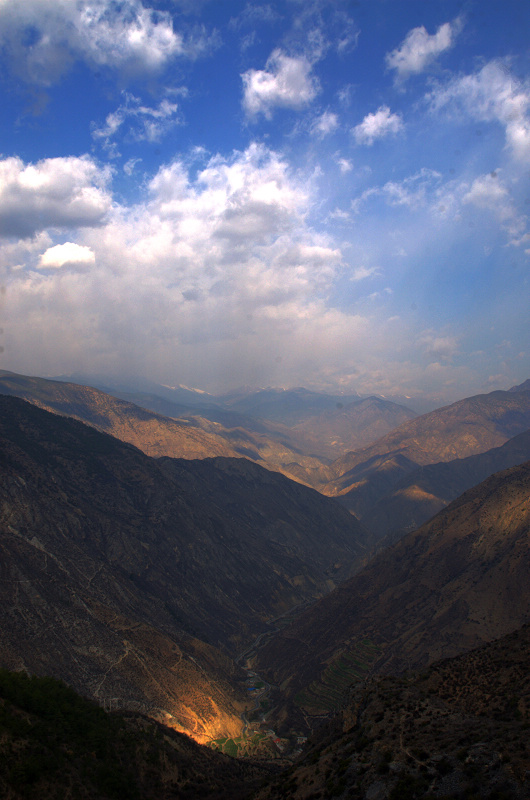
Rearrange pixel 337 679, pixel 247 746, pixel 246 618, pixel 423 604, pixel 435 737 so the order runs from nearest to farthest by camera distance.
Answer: pixel 435 737 < pixel 247 746 < pixel 337 679 < pixel 423 604 < pixel 246 618

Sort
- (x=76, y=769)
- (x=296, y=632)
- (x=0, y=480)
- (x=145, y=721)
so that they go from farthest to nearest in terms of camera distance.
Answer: (x=296, y=632), (x=0, y=480), (x=145, y=721), (x=76, y=769)

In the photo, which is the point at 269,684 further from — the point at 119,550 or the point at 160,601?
the point at 119,550

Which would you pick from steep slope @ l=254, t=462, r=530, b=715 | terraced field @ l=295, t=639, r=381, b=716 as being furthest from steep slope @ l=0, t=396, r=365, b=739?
steep slope @ l=254, t=462, r=530, b=715

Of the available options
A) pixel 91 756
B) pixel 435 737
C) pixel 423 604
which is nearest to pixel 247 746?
pixel 91 756

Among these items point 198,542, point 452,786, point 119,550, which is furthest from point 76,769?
point 198,542

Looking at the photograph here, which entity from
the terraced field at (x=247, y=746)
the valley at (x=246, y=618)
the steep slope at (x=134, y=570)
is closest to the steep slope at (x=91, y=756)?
the valley at (x=246, y=618)

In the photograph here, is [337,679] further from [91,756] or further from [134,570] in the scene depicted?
[91,756]
